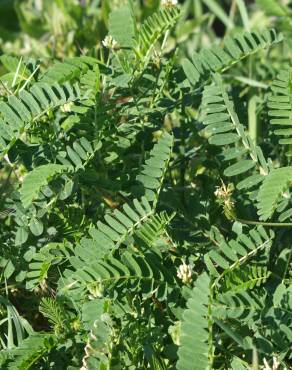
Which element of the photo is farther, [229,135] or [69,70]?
[69,70]

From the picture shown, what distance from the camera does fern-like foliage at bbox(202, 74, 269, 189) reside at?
176cm

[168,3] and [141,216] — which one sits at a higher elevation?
[168,3]

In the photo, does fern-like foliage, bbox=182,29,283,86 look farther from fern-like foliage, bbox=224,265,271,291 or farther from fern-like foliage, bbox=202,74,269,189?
fern-like foliage, bbox=224,265,271,291

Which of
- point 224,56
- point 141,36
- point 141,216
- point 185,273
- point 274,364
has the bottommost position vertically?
point 274,364

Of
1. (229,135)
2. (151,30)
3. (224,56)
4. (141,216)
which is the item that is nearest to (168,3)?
(151,30)

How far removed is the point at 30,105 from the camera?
1.78 meters

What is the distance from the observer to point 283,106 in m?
1.83

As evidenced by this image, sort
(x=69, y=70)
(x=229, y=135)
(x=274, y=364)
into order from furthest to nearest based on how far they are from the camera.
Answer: (x=69, y=70), (x=229, y=135), (x=274, y=364)

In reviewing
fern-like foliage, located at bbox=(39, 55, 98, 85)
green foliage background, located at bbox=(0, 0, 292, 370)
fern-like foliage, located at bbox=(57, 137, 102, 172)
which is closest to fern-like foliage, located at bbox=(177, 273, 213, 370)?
green foliage background, located at bbox=(0, 0, 292, 370)

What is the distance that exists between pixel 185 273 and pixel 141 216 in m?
0.15

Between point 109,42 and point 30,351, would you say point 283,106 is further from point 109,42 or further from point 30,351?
point 30,351

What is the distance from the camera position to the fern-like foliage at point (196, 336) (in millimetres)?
1413

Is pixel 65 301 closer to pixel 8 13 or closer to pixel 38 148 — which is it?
pixel 38 148

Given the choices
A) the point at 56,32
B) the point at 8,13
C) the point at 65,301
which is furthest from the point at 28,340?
the point at 8,13
